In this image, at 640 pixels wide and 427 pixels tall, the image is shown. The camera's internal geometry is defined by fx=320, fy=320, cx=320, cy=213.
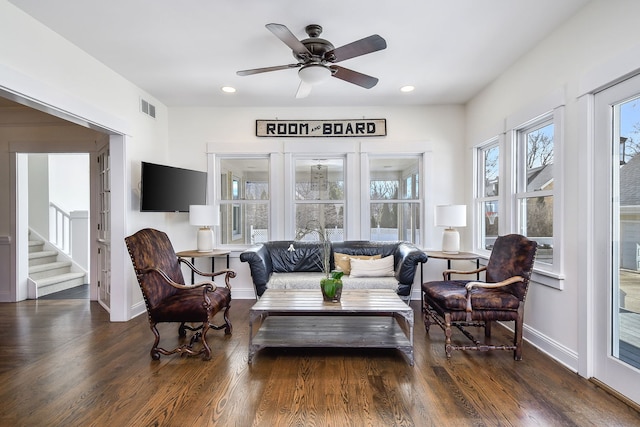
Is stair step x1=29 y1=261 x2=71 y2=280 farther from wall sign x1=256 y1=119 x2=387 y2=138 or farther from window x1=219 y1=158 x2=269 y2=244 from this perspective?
wall sign x1=256 y1=119 x2=387 y2=138

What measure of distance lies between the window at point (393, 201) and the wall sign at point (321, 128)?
1.41ft

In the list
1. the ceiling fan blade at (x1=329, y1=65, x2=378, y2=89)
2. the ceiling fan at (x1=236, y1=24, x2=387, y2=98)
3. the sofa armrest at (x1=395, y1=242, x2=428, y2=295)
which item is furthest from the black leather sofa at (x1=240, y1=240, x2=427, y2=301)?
the ceiling fan at (x1=236, y1=24, x2=387, y2=98)

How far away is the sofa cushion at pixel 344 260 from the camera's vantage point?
404 centimetres

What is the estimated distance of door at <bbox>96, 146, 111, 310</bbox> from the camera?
4.05 meters

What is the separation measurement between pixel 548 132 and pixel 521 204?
759mm

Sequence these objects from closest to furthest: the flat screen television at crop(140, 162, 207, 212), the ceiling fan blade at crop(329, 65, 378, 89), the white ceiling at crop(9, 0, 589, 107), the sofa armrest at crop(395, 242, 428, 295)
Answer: the white ceiling at crop(9, 0, 589, 107) → the ceiling fan blade at crop(329, 65, 378, 89) → the sofa armrest at crop(395, 242, 428, 295) → the flat screen television at crop(140, 162, 207, 212)

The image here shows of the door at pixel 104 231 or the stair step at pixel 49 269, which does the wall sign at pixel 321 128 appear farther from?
the stair step at pixel 49 269

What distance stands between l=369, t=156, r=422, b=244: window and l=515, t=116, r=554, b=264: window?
1499 mm

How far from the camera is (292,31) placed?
2699mm

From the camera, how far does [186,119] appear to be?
4.65 m

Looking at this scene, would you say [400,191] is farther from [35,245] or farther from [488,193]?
[35,245]

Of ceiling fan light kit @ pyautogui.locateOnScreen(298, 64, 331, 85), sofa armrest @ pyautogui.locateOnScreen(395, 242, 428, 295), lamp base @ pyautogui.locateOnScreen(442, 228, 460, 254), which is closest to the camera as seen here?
ceiling fan light kit @ pyautogui.locateOnScreen(298, 64, 331, 85)

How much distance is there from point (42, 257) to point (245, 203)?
369 centimetres

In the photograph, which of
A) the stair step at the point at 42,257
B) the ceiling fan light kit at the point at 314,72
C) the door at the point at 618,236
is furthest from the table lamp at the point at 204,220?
the door at the point at 618,236
